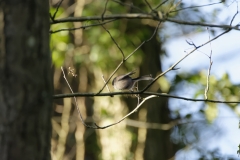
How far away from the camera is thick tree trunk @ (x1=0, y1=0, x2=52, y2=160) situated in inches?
68.3

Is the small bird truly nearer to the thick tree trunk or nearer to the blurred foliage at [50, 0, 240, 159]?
the thick tree trunk

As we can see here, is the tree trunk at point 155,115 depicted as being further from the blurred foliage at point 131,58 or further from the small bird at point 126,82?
the small bird at point 126,82

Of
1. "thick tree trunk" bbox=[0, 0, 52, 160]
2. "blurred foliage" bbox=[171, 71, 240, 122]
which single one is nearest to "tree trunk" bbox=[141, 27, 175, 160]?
Answer: "blurred foliage" bbox=[171, 71, 240, 122]

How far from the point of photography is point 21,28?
5.85ft

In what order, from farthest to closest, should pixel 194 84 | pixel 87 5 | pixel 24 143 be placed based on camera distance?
1. pixel 87 5
2. pixel 194 84
3. pixel 24 143

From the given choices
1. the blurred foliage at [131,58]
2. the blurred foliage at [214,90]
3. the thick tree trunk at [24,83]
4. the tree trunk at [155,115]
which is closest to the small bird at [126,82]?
the thick tree trunk at [24,83]

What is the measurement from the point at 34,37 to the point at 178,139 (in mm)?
4714

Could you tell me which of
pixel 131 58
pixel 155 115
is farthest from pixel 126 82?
pixel 155 115

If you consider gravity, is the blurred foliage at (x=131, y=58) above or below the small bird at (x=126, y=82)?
above

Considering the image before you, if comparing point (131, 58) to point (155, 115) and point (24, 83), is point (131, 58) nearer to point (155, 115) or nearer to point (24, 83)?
point (155, 115)

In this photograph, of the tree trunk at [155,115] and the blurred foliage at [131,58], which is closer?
the blurred foliage at [131,58]

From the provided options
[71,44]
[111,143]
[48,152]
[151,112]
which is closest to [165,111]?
[151,112]

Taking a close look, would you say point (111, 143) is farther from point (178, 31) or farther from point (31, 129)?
point (31, 129)

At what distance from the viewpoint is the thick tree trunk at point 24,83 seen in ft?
5.69
